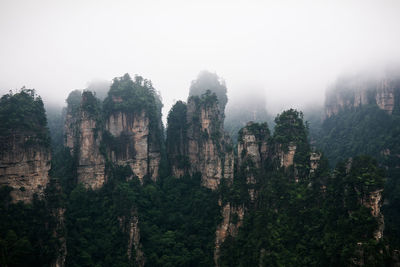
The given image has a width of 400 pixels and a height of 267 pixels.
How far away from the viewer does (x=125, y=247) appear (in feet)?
106

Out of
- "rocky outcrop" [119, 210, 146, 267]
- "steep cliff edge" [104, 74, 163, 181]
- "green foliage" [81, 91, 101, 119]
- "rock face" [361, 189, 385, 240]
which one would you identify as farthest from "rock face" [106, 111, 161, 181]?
"rock face" [361, 189, 385, 240]

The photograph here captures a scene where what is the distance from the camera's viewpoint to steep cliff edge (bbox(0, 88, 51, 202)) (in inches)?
1099

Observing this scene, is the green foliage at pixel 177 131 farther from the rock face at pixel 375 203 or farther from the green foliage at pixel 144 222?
the rock face at pixel 375 203

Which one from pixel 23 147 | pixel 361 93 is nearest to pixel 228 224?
pixel 23 147

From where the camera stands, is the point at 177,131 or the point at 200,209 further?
the point at 177,131

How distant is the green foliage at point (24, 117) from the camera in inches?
1142

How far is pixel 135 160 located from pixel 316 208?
86.6 ft

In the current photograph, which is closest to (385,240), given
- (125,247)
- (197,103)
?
(125,247)

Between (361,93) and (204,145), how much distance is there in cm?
4090

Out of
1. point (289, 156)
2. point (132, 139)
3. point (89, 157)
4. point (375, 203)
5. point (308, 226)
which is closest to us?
point (375, 203)

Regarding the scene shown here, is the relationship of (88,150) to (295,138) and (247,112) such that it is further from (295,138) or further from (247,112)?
(247,112)

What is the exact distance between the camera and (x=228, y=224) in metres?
32.7

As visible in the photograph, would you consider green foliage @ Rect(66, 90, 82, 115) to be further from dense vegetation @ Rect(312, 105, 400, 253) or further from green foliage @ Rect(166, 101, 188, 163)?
dense vegetation @ Rect(312, 105, 400, 253)

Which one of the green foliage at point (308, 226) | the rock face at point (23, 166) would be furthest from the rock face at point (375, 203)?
the rock face at point (23, 166)
